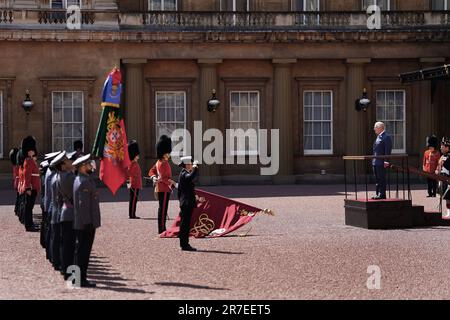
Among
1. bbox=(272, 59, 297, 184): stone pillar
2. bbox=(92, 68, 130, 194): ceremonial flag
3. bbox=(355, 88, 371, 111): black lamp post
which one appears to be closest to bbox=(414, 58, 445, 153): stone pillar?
bbox=(355, 88, 371, 111): black lamp post

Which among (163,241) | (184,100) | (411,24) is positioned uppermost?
(411,24)

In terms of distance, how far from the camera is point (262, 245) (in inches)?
571

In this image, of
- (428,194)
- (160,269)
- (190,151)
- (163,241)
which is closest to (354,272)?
(160,269)

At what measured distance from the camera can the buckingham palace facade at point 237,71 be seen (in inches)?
1182

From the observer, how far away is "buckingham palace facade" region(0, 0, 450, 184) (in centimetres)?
3003

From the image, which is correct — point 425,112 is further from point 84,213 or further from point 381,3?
point 84,213

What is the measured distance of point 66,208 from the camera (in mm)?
11328

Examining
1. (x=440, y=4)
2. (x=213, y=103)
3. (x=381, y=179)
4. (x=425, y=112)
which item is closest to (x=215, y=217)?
(x=381, y=179)

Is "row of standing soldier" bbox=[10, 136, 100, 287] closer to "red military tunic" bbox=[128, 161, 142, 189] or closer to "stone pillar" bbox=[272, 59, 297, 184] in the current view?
A: "red military tunic" bbox=[128, 161, 142, 189]

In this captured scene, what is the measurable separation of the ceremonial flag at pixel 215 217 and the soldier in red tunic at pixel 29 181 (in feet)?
9.07

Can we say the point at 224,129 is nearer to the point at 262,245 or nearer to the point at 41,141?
the point at 41,141

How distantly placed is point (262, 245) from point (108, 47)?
680 inches

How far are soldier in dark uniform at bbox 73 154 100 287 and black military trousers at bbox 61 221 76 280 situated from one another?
36 centimetres

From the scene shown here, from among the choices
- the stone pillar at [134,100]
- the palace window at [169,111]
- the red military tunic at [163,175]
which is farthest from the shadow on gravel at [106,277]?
the palace window at [169,111]
